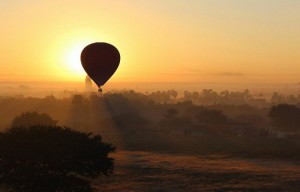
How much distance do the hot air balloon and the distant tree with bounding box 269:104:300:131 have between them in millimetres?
92934

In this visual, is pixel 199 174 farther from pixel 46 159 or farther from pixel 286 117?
pixel 286 117

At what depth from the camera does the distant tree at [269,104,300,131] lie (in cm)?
14750

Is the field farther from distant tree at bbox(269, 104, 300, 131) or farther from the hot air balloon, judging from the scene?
distant tree at bbox(269, 104, 300, 131)

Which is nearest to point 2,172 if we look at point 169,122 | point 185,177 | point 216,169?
point 185,177

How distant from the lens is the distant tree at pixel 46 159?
3136cm

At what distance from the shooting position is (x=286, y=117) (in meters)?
148

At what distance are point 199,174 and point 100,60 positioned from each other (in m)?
21.4

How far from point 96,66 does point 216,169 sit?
2146 cm

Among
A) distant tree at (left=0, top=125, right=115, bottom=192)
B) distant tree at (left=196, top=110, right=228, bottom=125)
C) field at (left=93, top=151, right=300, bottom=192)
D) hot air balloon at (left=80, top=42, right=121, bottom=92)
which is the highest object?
hot air balloon at (left=80, top=42, right=121, bottom=92)

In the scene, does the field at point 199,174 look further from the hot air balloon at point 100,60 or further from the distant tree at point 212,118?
the distant tree at point 212,118

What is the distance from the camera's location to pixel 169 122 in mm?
162625

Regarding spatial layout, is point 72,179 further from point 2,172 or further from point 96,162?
point 2,172

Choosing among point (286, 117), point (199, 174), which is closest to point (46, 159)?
point (199, 174)

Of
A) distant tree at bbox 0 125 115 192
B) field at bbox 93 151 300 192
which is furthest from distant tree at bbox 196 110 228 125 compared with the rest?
distant tree at bbox 0 125 115 192
